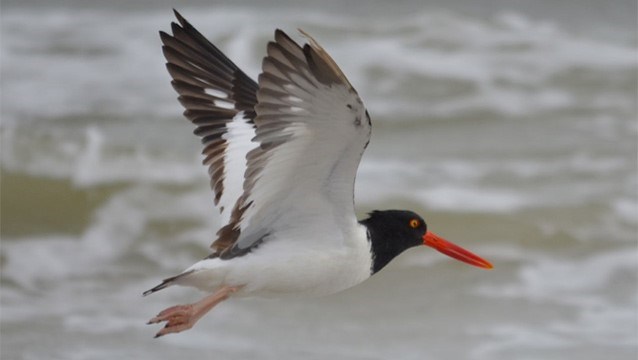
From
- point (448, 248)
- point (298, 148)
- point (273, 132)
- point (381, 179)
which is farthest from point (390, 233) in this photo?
point (381, 179)

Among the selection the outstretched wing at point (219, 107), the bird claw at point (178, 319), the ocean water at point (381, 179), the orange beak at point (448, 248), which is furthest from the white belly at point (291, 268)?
the ocean water at point (381, 179)

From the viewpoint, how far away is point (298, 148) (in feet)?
15.9

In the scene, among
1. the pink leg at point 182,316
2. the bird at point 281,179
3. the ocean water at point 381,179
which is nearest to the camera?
the bird at point 281,179

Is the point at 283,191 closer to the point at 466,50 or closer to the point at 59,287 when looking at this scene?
the point at 59,287

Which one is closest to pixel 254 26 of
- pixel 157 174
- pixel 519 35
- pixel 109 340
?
pixel 519 35

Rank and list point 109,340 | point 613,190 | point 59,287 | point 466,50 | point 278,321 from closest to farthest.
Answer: point 109,340 < point 278,321 < point 59,287 < point 613,190 < point 466,50

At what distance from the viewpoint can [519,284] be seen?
8.32 metres

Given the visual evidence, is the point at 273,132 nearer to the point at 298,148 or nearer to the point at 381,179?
the point at 298,148

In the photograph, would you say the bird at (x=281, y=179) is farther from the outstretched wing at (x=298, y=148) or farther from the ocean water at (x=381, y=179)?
the ocean water at (x=381, y=179)

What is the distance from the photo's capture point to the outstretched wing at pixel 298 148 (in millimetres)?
4445

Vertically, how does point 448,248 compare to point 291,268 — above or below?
above

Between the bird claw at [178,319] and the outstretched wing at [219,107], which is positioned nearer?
the bird claw at [178,319]

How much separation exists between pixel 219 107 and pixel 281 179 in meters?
0.76

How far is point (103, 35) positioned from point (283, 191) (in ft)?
30.9
